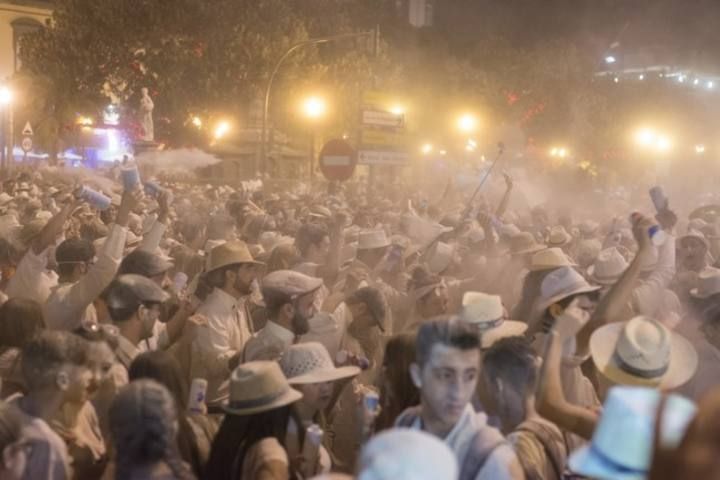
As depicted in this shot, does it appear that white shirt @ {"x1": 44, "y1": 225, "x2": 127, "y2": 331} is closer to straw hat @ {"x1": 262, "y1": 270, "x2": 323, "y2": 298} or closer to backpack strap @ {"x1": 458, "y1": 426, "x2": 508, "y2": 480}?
straw hat @ {"x1": 262, "y1": 270, "x2": 323, "y2": 298}

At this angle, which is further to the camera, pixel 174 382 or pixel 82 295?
pixel 82 295

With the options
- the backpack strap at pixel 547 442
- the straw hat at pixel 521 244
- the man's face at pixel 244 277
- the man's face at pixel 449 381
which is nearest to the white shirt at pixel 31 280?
the man's face at pixel 244 277

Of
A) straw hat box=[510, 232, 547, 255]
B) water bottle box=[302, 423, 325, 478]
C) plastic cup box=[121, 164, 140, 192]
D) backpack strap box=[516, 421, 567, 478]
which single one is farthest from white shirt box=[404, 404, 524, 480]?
straw hat box=[510, 232, 547, 255]

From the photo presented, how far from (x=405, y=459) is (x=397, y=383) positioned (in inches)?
87.3

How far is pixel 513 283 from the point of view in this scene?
8.74m

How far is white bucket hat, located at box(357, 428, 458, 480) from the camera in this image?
7.31 feet

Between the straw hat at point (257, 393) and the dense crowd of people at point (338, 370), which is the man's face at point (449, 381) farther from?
the straw hat at point (257, 393)

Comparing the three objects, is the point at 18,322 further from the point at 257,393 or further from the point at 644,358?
the point at 644,358

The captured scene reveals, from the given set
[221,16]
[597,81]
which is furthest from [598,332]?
[597,81]

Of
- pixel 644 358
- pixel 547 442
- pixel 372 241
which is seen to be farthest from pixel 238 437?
pixel 372 241

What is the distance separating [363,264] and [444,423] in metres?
5.04

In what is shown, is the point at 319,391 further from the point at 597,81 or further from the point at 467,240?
the point at 597,81

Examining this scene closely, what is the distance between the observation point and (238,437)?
3.83 meters

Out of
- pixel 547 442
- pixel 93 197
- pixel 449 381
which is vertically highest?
pixel 93 197
